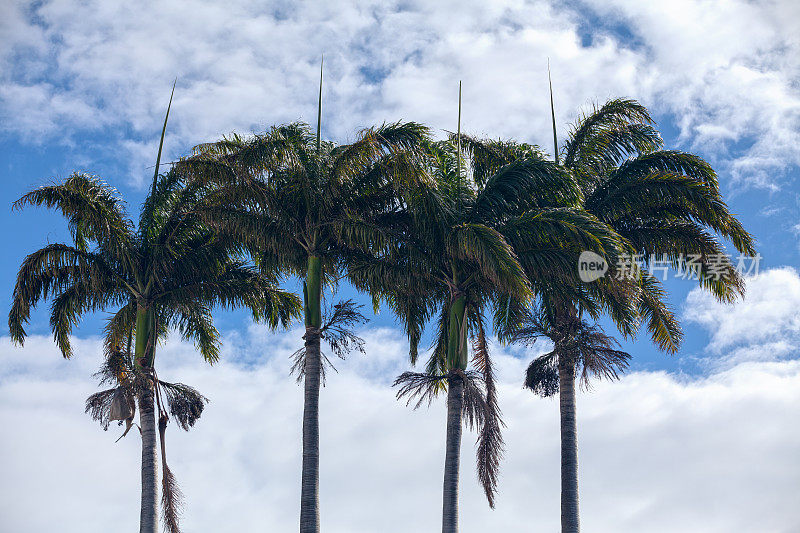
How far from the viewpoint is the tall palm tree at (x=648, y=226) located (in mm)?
28234

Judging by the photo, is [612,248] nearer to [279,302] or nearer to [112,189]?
[279,302]

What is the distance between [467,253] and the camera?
84.3 feet

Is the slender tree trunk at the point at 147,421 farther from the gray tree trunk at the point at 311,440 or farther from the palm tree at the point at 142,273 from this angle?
the gray tree trunk at the point at 311,440

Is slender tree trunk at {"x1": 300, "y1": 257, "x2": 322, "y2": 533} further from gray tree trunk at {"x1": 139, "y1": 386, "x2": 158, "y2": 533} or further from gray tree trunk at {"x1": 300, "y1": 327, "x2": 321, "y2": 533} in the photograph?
gray tree trunk at {"x1": 139, "y1": 386, "x2": 158, "y2": 533}

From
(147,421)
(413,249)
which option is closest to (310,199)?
(413,249)

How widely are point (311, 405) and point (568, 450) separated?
23.5 ft

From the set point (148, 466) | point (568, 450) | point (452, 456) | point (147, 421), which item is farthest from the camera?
point (147, 421)

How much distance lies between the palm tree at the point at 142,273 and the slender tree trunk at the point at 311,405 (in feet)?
11.3

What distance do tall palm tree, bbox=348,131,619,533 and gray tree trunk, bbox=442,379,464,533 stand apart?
26 millimetres

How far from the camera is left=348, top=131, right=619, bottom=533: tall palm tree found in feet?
85.7

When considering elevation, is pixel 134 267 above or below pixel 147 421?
above

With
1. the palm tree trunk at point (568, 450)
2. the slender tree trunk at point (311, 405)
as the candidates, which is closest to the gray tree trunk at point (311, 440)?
the slender tree trunk at point (311, 405)

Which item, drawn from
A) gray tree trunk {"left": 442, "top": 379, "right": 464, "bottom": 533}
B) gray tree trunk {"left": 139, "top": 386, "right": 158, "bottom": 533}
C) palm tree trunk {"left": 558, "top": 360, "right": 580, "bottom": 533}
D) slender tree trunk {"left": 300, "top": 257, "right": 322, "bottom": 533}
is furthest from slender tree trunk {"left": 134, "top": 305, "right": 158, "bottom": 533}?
palm tree trunk {"left": 558, "top": 360, "right": 580, "bottom": 533}

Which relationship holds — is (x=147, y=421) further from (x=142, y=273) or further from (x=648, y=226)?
(x=648, y=226)
